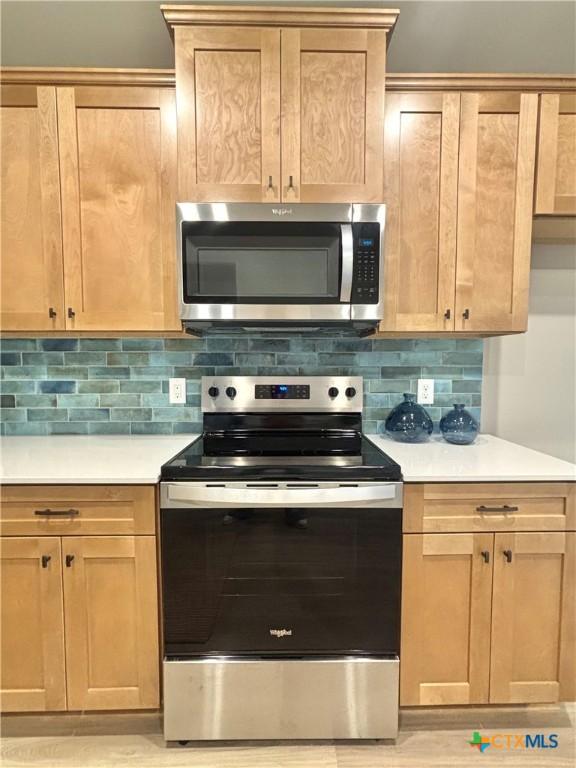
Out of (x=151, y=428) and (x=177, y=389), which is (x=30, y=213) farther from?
(x=151, y=428)

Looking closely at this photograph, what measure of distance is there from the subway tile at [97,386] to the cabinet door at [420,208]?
1.24m

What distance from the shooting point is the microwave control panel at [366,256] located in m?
1.60

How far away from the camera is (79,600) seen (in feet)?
4.75

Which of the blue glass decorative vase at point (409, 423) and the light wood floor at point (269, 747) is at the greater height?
the blue glass decorative vase at point (409, 423)

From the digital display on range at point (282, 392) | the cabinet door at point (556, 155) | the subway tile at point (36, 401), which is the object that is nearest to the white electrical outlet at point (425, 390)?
the digital display on range at point (282, 392)

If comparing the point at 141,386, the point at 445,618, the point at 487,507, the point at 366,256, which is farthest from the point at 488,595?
the point at 141,386

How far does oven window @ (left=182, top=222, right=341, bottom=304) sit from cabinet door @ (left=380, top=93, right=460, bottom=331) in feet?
0.86

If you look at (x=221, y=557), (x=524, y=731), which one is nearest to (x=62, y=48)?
(x=221, y=557)

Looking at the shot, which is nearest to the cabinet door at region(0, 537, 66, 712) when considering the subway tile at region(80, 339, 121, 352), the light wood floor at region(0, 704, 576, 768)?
the light wood floor at region(0, 704, 576, 768)

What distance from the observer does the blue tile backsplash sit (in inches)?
78.0

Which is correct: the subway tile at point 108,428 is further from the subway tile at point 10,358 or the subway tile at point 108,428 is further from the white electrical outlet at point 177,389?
the subway tile at point 10,358

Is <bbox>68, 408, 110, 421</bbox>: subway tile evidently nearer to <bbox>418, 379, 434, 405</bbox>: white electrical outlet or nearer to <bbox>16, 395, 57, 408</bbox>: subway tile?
<bbox>16, 395, 57, 408</bbox>: subway tile

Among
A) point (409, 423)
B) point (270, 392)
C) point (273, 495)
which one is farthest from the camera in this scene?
point (270, 392)

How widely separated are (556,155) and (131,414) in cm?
206
